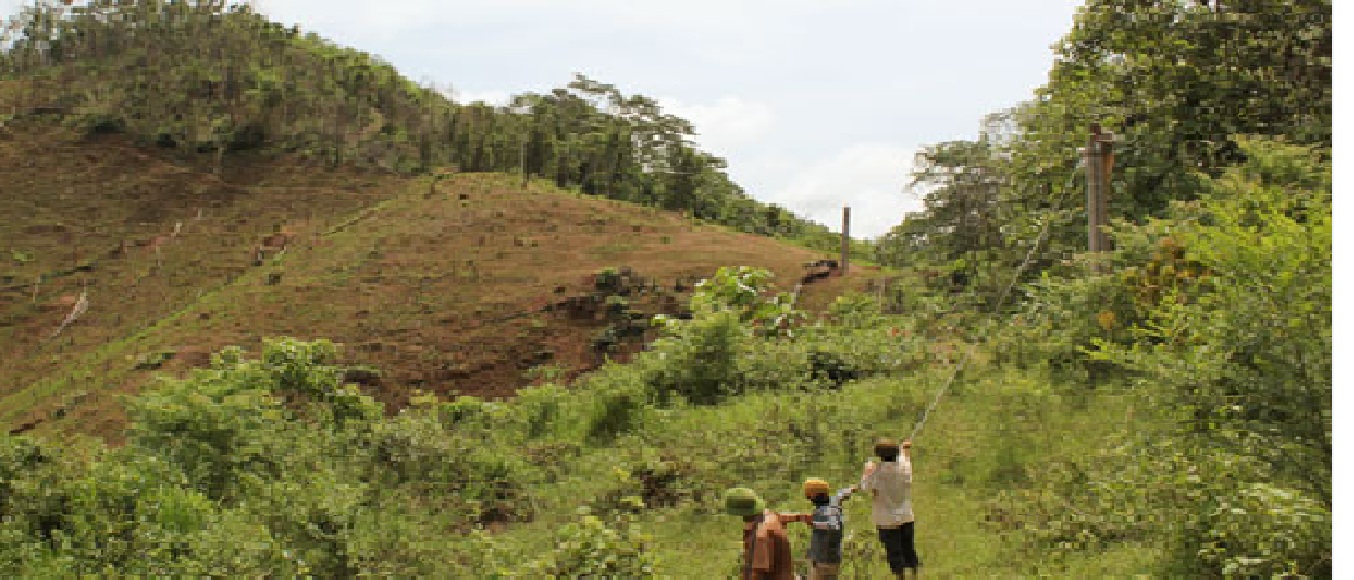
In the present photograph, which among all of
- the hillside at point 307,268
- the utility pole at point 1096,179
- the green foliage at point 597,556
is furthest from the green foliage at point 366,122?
the green foliage at point 597,556

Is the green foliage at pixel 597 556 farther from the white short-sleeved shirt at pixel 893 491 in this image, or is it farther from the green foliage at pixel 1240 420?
the green foliage at pixel 1240 420

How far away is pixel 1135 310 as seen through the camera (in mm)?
13852

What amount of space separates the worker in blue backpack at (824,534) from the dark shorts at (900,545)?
3.64ft

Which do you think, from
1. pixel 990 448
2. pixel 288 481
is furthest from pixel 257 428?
pixel 990 448

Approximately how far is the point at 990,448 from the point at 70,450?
36.1 feet

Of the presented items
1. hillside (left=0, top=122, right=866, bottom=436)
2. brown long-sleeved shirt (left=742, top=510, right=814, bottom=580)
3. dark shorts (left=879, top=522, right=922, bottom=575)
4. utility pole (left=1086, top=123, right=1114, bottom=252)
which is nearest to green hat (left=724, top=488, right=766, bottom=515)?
brown long-sleeved shirt (left=742, top=510, right=814, bottom=580)

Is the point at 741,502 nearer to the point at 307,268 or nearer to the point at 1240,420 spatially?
the point at 1240,420

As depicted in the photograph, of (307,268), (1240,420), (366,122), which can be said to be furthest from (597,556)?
(366,122)

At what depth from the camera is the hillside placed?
81.7ft

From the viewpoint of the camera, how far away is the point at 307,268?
33.6m

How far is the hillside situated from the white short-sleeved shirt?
1477cm

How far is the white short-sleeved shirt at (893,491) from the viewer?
802 centimetres

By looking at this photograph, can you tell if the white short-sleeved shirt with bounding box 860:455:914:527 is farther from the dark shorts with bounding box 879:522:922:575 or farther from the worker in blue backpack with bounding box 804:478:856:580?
the worker in blue backpack with bounding box 804:478:856:580

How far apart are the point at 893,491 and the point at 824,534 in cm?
114
